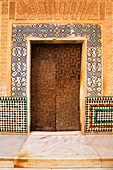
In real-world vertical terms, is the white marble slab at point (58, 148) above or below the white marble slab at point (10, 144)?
below

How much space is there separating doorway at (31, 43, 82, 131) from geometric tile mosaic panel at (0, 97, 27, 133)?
30 cm

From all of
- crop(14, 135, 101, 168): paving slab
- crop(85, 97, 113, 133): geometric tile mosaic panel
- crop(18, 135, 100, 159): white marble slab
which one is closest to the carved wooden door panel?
crop(18, 135, 100, 159): white marble slab

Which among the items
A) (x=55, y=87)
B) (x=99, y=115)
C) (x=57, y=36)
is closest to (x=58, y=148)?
(x=99, y=115)

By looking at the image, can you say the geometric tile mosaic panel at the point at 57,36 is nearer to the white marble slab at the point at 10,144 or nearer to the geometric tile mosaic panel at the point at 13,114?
the geometric tile mosaic panel at the point at 13,114

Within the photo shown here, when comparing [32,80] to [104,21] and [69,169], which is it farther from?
[69,169]

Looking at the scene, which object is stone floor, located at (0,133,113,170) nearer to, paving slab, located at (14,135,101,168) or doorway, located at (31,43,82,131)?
paving slab, located at (14,135,101,168)

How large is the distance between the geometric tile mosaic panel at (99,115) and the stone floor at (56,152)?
0.22m

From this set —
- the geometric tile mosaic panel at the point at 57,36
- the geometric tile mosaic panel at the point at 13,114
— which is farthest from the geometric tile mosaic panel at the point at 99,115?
the geometric tile mosaic panel at the point at 13,114

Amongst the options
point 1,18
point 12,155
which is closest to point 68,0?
point 1,18

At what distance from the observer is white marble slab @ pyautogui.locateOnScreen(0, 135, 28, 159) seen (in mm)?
2664

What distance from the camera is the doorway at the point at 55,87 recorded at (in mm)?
3967

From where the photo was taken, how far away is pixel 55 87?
3988 mm

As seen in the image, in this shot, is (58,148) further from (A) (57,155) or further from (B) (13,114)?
(B) (13,114)

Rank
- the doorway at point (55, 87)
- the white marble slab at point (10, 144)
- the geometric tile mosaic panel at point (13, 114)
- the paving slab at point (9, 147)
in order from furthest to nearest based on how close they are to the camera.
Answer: the doorway at point (55, 87), the geometric tile mosaic panel at point (13, 114), the white marble slab at point (10, 144), the paving slab at point (9, 147)
